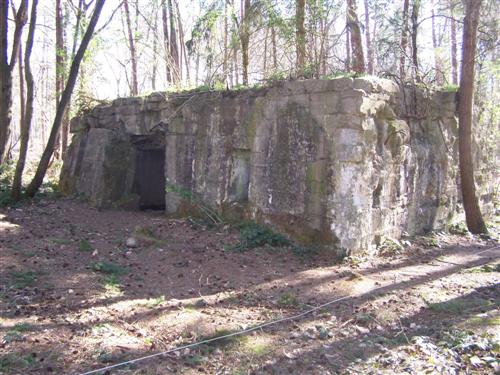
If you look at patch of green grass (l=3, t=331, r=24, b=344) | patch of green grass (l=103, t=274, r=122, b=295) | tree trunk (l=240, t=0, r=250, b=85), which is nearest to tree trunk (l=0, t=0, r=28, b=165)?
tree trunk (l=240, t=0, r=250, b=85)

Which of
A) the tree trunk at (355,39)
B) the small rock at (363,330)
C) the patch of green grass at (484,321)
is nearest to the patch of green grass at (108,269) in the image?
the small rock at (363,330)

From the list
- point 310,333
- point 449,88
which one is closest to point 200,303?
point 310,333

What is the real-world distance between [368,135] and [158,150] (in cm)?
541

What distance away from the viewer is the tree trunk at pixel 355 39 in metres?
9.16

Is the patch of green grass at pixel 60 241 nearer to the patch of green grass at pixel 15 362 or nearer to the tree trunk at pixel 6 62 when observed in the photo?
the patch of green grass at pixel 15 362

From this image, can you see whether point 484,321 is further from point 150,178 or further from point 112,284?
point 150,178

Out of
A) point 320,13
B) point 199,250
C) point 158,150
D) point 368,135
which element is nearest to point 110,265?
point 199,250

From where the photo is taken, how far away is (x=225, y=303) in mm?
5508

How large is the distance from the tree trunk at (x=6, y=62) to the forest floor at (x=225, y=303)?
2.55 m

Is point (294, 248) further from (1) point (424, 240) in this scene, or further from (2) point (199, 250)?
(1) point (424, 240)

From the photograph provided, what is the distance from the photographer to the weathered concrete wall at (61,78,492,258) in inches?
278

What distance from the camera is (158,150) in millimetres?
10977

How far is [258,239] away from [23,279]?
136 inches

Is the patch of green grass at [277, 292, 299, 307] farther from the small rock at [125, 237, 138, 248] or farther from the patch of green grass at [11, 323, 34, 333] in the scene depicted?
the small rock at [125, 237, 138, 248]
